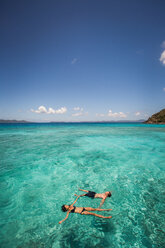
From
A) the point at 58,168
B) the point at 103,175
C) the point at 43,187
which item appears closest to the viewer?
the point at 43,187

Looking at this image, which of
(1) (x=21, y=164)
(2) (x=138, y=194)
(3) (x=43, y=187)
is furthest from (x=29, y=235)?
(1) (x=21, y=164)

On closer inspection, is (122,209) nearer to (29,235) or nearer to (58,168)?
(29,235)

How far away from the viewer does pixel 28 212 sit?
4.06 metres

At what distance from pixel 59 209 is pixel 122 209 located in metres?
2.46

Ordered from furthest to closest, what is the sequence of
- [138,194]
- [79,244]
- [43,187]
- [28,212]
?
[43,187] → [138,194] → [28,212] → [79,244]

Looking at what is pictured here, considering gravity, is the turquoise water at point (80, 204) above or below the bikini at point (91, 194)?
below

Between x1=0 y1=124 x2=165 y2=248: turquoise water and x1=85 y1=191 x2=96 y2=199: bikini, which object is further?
x1=85 y1=191 x2=96 y2=199: bikini

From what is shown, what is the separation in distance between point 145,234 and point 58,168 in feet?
20.0

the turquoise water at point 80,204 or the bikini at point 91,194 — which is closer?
the turquoise water at point 80,204

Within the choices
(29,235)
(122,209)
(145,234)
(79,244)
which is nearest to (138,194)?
(122,209)

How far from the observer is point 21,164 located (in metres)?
8.60

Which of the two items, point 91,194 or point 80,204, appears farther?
point 91,194

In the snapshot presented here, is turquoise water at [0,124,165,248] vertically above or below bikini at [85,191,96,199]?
below

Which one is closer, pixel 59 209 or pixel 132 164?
pixel 59 209
